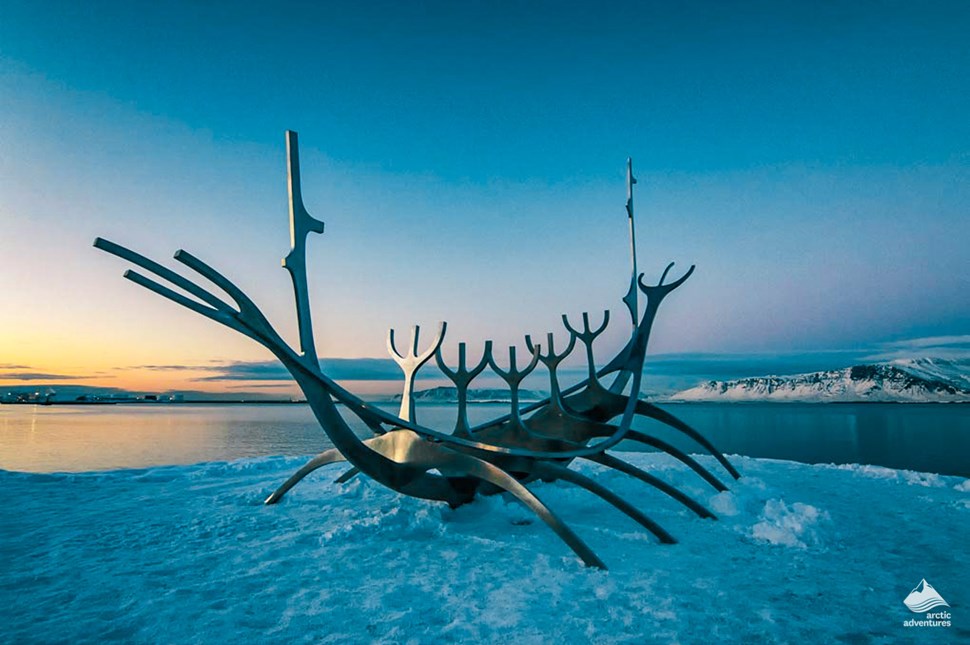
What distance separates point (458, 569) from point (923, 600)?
5095 mm

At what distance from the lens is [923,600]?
5.52 m

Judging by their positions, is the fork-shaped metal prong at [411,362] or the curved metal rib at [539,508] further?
the fork-shaped metal prong at [411,362]

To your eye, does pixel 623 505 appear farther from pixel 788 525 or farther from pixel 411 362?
pixel 411 362

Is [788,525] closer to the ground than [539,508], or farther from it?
closer to the ground

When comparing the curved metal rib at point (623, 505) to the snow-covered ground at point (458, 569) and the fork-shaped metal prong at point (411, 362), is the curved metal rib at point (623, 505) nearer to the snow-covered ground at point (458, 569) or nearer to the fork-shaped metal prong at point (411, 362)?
the snow-covered ground at point (458, 569)

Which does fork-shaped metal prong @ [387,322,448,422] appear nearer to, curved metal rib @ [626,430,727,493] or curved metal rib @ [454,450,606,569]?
curved metal rib @ [454,450,606,569]

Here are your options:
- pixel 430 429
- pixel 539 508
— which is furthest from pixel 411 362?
pixel 539 508

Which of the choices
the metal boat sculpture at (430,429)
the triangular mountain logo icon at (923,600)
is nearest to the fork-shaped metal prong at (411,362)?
the metal boat sculpture at (430,429)

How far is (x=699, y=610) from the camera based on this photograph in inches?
206

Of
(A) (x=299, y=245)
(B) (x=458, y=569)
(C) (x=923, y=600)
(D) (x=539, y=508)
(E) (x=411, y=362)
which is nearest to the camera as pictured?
(C) (x=923, y=600)

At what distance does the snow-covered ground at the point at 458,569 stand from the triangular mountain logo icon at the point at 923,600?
0.11m

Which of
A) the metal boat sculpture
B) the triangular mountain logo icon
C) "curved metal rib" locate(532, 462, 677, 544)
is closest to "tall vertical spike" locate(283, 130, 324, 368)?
the metal boat sculpture

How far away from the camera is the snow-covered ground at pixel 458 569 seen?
484 centimetres

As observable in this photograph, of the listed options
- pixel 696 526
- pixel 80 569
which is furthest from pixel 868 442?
pixel 80 569
